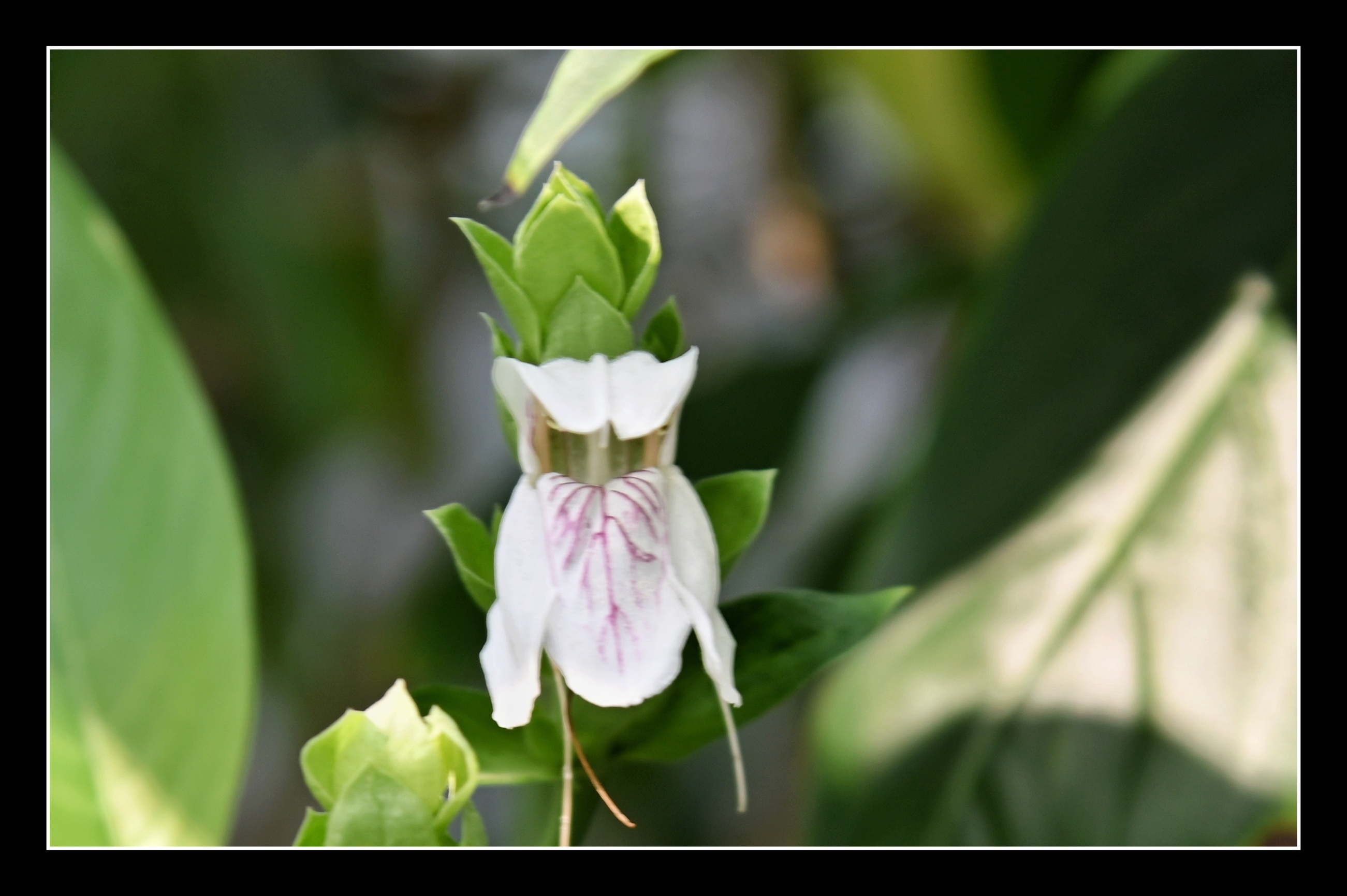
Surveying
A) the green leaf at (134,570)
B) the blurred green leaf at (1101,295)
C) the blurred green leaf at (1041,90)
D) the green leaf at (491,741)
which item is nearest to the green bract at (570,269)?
the green leaf at (491,741)

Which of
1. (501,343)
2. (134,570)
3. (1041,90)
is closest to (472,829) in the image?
(501,343)

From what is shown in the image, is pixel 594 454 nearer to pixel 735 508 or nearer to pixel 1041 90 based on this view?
Answer: pixel 735 508

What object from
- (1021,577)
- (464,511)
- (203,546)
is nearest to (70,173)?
(203,546)

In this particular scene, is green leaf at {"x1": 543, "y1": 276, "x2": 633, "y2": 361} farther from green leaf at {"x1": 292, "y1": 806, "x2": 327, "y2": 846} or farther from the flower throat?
green leaf at {"x1": 292, "y1": 806, "x2": 327, "y2": 846}

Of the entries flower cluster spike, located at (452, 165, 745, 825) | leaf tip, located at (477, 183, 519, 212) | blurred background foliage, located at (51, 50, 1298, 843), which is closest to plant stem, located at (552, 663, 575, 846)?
flower cluster spike, located at (452, 165, 745, 825)
